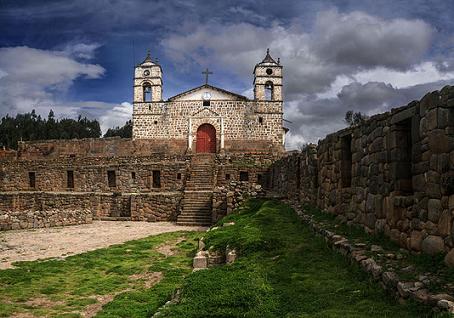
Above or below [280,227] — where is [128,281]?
below

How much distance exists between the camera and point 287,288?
5512 mm

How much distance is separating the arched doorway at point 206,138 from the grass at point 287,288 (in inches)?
1099

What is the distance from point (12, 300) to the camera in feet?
24.7

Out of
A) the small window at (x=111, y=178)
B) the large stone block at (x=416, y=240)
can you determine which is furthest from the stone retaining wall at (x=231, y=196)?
the large stone block at (x=416, y=240)

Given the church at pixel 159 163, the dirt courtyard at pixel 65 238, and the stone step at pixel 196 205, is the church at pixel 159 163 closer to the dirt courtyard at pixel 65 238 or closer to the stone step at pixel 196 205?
the stone step at pixel 196 205

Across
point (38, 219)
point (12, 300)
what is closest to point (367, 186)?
point (12, 300)

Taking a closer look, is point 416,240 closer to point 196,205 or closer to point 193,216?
point 193,216

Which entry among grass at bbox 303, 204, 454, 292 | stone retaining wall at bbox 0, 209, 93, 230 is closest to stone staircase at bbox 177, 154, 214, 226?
stone retaining wall at bbox 0, 209, 93, 230

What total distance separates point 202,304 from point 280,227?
5116mm

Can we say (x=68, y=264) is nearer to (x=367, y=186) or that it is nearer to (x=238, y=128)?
(x=367, y=186)

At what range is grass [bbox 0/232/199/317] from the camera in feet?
22.7

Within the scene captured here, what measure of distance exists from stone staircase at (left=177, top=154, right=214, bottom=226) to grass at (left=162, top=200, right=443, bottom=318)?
37.6 ft

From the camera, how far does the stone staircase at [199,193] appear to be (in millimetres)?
19906

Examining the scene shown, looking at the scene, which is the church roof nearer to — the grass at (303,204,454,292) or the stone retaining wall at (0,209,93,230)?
the stone retaining wall at (0,209,93,230)
